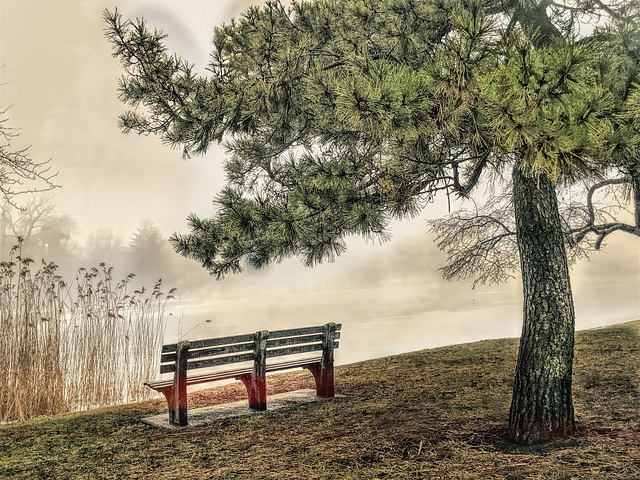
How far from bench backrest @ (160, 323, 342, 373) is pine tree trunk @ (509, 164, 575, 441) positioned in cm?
229

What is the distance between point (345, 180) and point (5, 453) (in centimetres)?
364

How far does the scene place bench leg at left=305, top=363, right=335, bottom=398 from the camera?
5703mm

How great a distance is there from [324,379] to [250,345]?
38.4 inches

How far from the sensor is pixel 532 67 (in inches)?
109

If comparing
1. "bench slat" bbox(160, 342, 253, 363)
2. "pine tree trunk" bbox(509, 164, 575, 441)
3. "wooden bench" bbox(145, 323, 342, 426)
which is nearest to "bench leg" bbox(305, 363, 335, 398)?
"wooden bench" bbox(145, 323, 342, 426)

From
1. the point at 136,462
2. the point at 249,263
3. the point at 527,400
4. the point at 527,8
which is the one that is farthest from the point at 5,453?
the point at 527,8

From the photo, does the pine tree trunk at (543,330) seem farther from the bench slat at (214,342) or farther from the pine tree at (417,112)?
the bench slat at (214,342)

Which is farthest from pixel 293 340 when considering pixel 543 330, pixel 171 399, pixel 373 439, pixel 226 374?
pixel 543 330

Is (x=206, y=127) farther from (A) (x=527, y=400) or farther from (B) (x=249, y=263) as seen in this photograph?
(A) (x=527, y=400)

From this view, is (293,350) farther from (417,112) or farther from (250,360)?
(417,112)

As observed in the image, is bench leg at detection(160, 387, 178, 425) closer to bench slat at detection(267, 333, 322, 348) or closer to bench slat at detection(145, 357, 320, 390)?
bench slat at detection(145, 357, 320, 390)

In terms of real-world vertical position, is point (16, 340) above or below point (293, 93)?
below

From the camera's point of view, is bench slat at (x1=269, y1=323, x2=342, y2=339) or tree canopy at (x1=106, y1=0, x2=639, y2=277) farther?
bench slat at (x1=269, y1=323, x2=342, y2=339)

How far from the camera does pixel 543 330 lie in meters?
3.91
